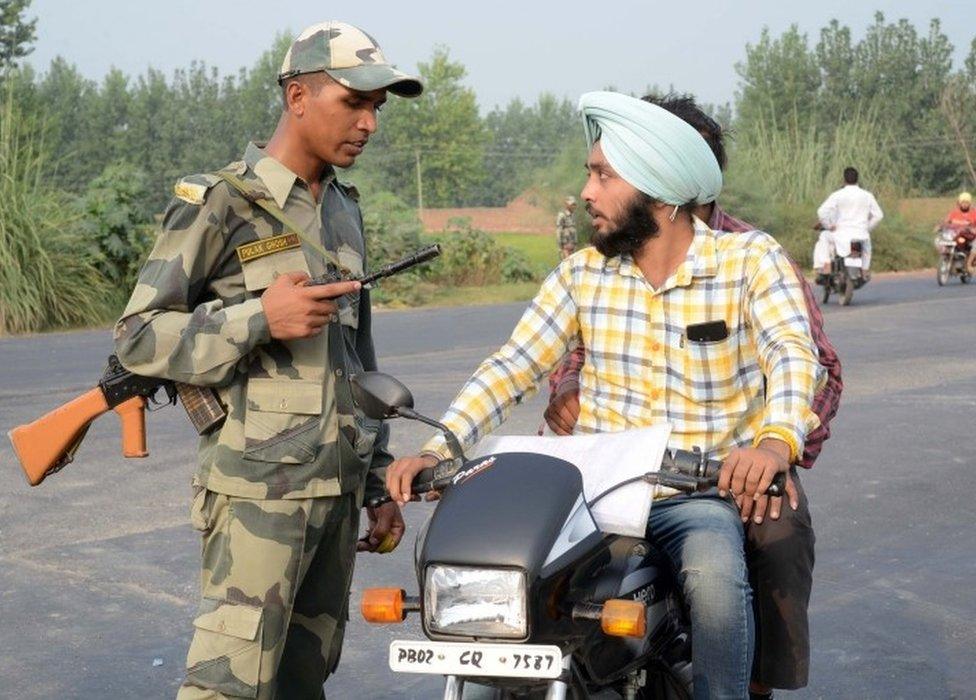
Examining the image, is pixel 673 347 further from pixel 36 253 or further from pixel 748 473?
pixel 36 253

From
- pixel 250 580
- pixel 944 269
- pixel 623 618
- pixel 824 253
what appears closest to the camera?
pixel 623 618

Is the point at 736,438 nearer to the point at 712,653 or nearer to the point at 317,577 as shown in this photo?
the point at 712,653

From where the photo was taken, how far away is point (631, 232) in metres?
3.77

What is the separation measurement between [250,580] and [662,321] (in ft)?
3.58

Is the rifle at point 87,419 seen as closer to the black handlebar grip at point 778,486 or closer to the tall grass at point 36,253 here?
the black handlebar grip at point 778,486

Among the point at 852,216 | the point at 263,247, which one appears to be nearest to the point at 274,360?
the point at 263,247

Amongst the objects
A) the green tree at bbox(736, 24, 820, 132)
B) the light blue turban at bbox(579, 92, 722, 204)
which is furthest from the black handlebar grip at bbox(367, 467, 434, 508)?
the green tree at bbox(736, 24, 820, 132)

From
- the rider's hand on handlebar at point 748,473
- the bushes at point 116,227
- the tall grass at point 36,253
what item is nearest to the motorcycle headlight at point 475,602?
the rider's hand on handlebar at point 748,473

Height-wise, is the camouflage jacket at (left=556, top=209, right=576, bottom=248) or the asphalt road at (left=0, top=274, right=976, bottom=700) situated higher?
the camouflage jacket at (left=556, top=209, right=576, bottom=248)

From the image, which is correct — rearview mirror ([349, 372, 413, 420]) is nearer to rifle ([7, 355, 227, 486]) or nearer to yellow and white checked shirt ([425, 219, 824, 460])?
yellow and white checked shirt ([425, 219, 824, 460])

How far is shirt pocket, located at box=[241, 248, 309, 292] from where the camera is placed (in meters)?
3.70

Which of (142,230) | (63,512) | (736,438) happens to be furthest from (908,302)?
(736,438)

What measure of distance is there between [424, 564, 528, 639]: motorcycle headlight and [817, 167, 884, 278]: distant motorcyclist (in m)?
20.1

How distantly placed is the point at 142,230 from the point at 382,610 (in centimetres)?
2128
